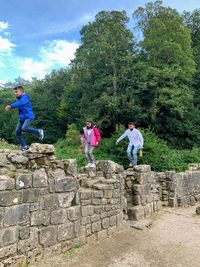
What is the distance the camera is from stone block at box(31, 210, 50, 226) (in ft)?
18.4

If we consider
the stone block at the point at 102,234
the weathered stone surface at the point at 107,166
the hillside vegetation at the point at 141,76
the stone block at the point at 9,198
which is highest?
the hillside vegetation at the point at 141,76

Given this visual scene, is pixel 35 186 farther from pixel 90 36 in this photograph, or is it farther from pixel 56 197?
pixel 90 36

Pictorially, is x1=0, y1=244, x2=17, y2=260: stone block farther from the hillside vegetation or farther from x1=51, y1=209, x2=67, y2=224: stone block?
the hillside vegetation

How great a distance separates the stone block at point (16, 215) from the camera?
515 centimetres

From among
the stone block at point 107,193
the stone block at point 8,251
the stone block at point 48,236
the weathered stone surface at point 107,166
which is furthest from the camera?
the weathered stone surface at point 107,166

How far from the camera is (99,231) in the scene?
710cm

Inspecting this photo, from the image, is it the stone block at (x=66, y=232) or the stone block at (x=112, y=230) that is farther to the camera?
the stone block at (x=112, y=230)

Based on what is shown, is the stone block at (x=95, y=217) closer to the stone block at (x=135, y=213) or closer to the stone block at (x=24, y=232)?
the stone block at (x=24, y=232)

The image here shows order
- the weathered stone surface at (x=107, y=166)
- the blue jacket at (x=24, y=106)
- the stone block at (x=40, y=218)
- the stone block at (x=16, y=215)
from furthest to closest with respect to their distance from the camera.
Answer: the weathered stone surface at (x=107, y=166) < the blue jacket at (x=24, y=106) < the stone block at (x=40, y=218) < the stone block at (x=16, y=215)

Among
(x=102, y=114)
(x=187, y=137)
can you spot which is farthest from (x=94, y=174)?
(x=187, y=137)

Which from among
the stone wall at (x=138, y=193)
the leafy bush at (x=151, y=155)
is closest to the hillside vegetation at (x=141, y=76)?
the leafy bush at (x=151, y=155)

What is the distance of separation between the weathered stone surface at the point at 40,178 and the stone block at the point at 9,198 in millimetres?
406

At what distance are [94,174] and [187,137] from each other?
2177 centimetres

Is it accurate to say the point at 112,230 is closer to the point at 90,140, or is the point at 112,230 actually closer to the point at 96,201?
the point at 96,201
